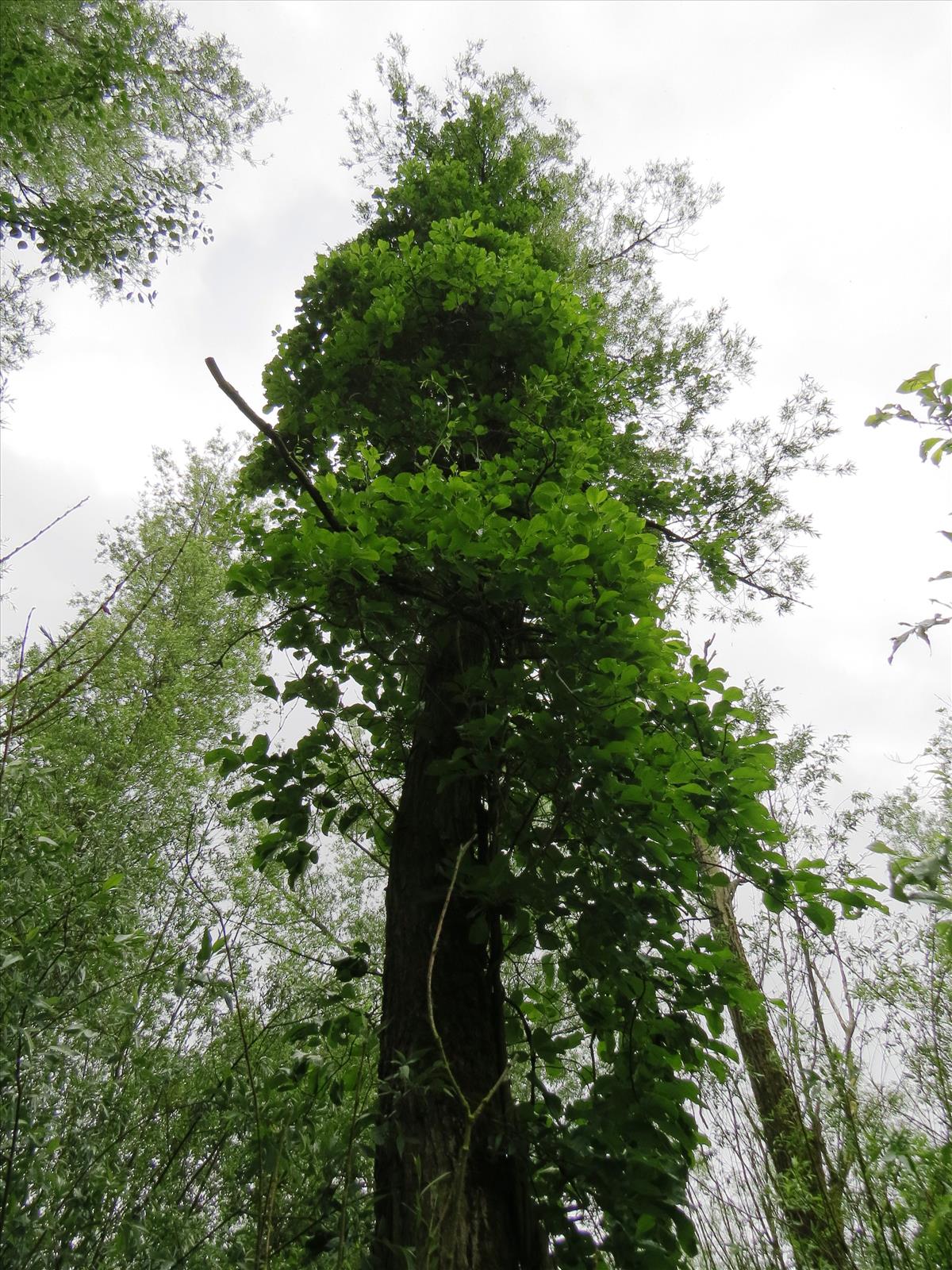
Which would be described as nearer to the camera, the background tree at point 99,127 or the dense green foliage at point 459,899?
the dense green foliage at point 459,899

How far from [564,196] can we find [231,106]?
13.1ft

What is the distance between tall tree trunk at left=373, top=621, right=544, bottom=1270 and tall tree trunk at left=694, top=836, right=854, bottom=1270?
82cm

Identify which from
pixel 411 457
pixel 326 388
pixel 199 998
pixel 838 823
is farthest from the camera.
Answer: pixel 838 823

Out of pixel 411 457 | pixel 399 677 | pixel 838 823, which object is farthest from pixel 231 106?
pixel 838 823

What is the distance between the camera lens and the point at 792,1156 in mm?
3889

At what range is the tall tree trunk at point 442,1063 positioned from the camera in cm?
179

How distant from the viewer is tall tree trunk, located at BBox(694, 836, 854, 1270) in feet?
9.32

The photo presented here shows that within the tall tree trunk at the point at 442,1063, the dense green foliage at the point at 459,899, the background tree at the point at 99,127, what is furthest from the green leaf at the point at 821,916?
the background tree at the point at 99,127

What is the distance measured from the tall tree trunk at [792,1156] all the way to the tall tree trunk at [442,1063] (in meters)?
0.82

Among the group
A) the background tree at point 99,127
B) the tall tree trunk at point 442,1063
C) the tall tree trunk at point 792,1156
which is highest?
the background tree at point 99,127

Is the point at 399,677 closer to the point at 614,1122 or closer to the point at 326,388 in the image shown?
the point at 614,1122

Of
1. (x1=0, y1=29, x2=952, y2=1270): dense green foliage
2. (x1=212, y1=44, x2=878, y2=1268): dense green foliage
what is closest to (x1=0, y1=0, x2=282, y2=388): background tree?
(x1=0, y1=29, x2=952, y2=1270): dense green foliage

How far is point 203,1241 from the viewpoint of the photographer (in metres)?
2.06

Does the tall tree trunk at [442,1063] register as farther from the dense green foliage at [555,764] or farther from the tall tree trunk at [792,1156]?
the tall tree trunk at [792,1156]
